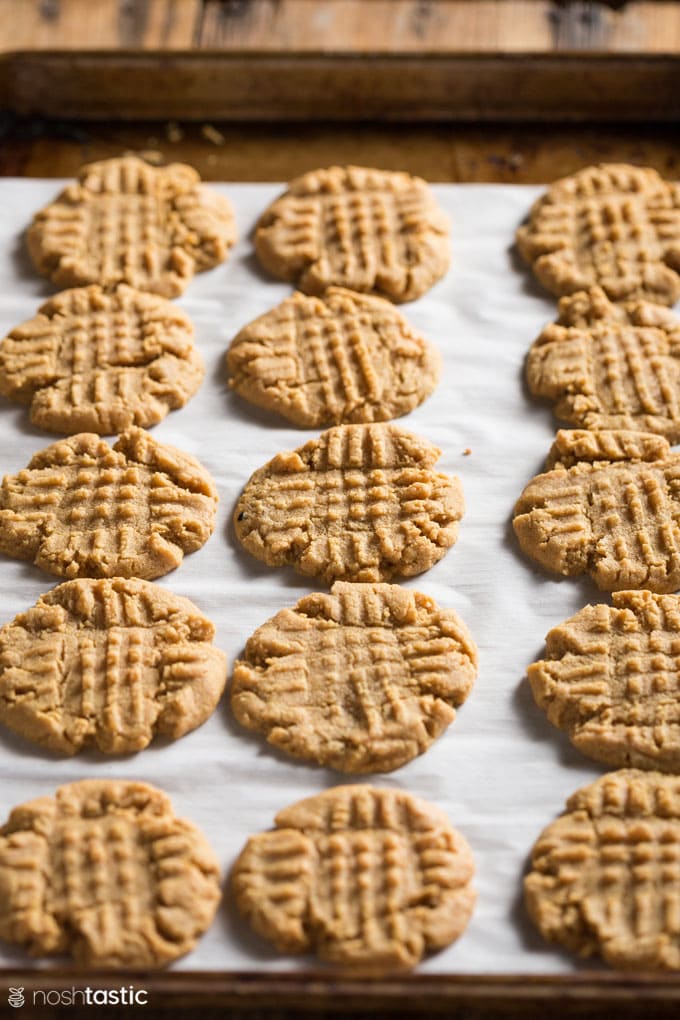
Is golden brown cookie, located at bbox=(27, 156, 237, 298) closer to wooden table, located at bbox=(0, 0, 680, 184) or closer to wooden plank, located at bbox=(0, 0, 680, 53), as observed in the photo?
wooden table, located at bbox=(0, 0, 680, 184)

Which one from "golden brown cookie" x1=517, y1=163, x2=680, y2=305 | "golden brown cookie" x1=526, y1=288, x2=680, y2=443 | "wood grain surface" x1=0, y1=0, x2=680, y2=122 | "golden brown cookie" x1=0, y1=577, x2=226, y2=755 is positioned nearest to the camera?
"golden brown cookie" x1=0, y1=577, x2=226, y2=755

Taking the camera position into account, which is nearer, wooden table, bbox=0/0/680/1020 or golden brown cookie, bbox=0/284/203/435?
golden brown cookie, bbox=0/284/203/435

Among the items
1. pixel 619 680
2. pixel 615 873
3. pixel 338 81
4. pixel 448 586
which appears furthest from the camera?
pixel 338 81

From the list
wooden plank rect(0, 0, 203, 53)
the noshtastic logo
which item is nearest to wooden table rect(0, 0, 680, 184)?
wooden plank rect(0, 0, 203, 53)

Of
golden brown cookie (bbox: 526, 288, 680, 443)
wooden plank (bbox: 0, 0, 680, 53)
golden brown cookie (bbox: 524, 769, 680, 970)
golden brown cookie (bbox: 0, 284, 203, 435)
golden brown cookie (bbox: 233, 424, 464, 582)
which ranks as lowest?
golden brown cookie (bbox: 524, 769, 680, 970)

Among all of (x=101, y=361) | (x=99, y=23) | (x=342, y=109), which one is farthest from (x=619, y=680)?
(x=99, y=23)

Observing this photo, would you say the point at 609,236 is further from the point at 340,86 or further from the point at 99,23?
the point at 99,23

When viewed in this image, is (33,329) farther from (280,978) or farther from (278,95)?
(280,978)

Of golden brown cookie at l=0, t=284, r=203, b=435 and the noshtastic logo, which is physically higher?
golden brown cookie at l=0, t=284, r=203, b=435
